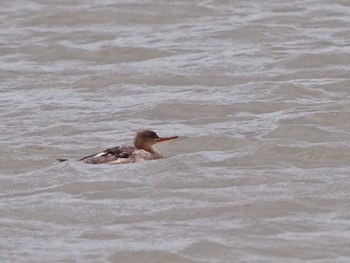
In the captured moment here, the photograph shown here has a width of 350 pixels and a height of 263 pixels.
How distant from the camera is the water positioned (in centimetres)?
1082

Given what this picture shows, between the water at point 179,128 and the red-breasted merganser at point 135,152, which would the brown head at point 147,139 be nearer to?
the red-breasted merganser at point 135,152

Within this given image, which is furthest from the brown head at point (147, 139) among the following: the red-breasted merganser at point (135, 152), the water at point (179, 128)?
the water at point (179, 128)

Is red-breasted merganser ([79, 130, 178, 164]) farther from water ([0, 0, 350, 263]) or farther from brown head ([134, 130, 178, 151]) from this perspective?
water ([0, 0, 350, 263])

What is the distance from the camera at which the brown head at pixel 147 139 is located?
44.5 ft

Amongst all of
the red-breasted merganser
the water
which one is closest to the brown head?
the red-breasted merganser

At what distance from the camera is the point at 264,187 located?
39.5 ft

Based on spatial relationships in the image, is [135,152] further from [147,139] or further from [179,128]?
[179,128]

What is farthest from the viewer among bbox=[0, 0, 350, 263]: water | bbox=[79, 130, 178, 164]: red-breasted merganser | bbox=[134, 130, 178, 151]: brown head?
bbox=[134, 130, 178, 151]: brown head

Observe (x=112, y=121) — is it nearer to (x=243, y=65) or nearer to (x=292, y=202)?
(x=243, y=65)

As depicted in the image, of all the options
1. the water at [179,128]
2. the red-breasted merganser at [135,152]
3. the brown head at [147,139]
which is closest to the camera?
the water at [179,128]

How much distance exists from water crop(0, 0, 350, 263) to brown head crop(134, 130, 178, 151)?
0.26m

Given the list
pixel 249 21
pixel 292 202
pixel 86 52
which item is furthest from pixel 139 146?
pixel 249 21

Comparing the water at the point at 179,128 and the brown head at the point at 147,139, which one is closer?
the water at the point at 179,128

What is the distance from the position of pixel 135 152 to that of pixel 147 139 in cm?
28
